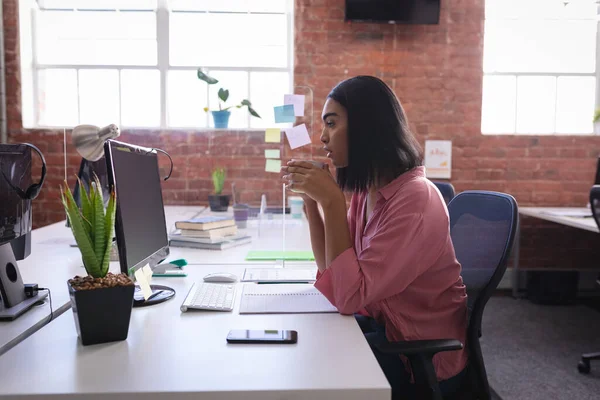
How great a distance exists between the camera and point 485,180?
4152mm

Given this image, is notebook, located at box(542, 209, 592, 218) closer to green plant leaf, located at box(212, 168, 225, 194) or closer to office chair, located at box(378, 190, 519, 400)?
office chair, located at box(378, 190, 519, 400)

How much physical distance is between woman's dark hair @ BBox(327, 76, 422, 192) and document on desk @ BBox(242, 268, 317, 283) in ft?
1.26

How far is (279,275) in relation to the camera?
164 cm

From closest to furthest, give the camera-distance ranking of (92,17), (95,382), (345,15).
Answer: (95,382) < (345,15) < (92,17)

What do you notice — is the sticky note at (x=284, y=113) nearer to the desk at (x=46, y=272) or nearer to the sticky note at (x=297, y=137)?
the sticky note at (x=297, y=137)

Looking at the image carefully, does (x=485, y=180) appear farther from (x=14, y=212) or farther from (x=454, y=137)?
(x=14, y=212)

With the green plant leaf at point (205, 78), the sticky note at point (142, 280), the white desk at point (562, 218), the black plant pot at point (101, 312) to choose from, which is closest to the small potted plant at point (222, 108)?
the green plant leaf at point (205, 78)

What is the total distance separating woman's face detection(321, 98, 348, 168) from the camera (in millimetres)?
1420

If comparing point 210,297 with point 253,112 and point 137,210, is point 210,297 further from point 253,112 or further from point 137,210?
point 253,112

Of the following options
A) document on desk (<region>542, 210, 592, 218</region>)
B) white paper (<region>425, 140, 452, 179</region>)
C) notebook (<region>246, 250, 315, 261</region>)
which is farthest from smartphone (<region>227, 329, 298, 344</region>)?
white paper (<region>425, 140, 452, 179</region>)

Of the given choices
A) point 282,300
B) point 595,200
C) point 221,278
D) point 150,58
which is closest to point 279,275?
point 221,278

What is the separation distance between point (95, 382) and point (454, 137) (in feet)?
12.3

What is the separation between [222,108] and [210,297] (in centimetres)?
306

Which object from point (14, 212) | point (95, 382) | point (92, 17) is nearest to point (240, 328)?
point (95, 382)
